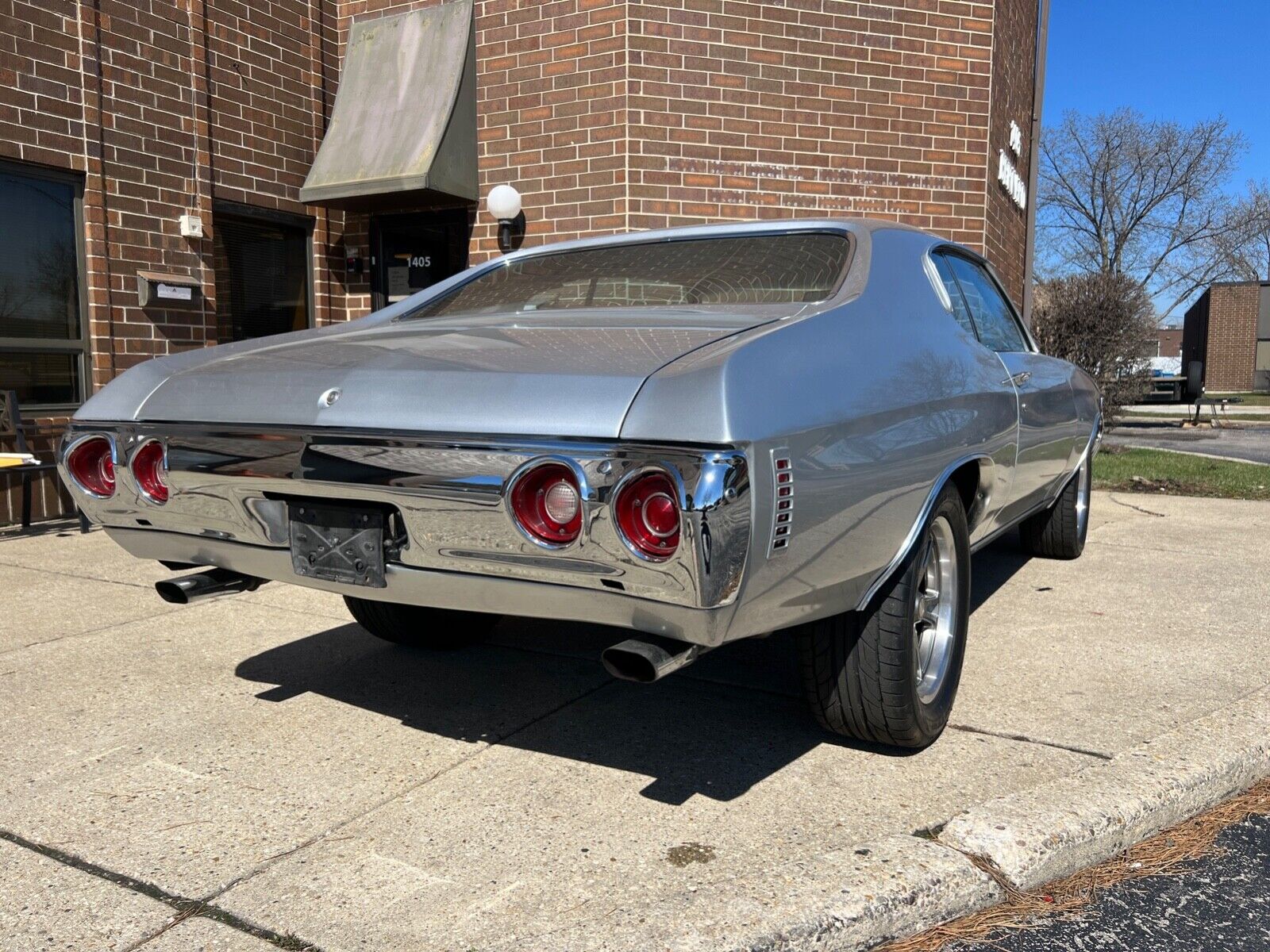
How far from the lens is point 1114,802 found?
99.9 inches

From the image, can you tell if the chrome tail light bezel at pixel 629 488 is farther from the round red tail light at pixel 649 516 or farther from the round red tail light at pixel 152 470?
the round red tail light at pixel 152 470

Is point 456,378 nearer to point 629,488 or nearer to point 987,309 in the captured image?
point 629,488

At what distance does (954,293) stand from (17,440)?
6063 millimetres

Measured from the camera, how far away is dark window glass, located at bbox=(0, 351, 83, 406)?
7133 millimetres

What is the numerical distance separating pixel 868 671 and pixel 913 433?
63cm

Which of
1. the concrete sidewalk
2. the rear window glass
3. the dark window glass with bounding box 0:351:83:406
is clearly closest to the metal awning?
the dark window glass with bounding box 0:351:83:406

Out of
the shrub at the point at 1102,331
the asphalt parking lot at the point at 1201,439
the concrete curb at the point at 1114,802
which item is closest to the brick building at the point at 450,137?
the shrub at the point at 1102,331

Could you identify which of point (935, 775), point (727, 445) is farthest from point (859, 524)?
point (935, 775)

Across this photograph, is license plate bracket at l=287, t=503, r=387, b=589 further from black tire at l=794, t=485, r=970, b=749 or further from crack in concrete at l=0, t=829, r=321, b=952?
black tire at l=794, t=485, r=970, b=749

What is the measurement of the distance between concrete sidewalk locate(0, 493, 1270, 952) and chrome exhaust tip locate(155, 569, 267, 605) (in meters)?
0.45

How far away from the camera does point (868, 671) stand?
2705 mm

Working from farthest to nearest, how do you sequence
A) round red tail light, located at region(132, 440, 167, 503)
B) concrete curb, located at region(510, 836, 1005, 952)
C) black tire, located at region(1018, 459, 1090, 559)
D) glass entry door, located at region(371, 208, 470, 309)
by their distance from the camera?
glass entry door, located at region(371, 208, 470, 309) → black tire, located at region(1018, 459, 1090, 559) → round red tail light, located at region(132, 440, 167, 503) → concrete curb, located at region(510, 836, 1005, 952)

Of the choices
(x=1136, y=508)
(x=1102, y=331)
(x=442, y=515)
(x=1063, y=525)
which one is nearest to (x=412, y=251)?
(x=1063, y=525)

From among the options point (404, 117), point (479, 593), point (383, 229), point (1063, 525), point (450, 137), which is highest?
point (404, 117)
